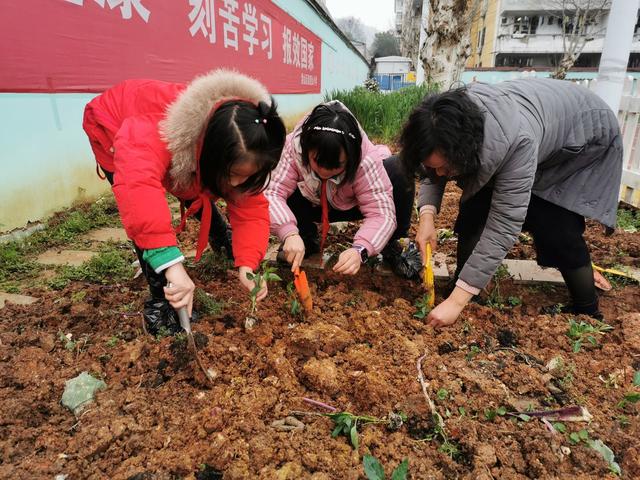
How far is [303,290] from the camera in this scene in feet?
6.19

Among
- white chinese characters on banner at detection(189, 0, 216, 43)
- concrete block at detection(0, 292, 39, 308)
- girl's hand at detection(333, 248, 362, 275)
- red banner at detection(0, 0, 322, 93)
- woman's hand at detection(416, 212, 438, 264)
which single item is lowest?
concrete block at detection(0, 292, 39, 308)

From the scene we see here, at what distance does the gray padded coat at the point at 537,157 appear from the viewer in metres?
1.65

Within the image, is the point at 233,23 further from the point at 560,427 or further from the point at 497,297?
the point at 560,427

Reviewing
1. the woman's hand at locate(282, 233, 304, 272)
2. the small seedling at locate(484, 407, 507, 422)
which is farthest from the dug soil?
the woman's hand at locate(282, 233, 304, 272)

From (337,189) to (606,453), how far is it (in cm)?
152

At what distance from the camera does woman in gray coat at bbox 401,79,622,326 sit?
1554 millimetres

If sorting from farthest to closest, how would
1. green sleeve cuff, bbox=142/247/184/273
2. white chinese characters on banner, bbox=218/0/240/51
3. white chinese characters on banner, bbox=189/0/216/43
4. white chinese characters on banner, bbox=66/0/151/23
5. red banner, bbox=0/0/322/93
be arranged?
white chinese characters on banner, bbox=218/0/240/51
white chinese characters on banner, bbox=189/0/216/43
white chinese characters on banner, bbox=66/0/151/23
red banner, bbox=0/0/322/93
green sleeve cuff, bbox=142/247/184/273

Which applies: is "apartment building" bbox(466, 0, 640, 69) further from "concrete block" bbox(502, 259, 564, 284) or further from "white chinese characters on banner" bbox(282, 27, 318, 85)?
"concrete block" bbox(502, 259, 564, 284)

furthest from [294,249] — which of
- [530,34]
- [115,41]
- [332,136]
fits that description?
[530,34]

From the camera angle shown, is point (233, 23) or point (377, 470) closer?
point (377, 470)

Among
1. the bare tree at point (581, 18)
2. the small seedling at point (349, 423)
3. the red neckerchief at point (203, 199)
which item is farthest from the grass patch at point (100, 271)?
the bare tree at point (581, 18)

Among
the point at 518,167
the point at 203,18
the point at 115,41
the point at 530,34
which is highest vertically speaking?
the point at 530,34

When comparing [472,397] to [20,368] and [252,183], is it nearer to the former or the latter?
[252,183]

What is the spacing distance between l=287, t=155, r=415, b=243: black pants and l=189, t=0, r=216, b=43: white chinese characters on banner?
3.03 metres
